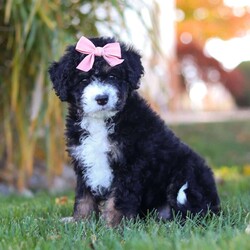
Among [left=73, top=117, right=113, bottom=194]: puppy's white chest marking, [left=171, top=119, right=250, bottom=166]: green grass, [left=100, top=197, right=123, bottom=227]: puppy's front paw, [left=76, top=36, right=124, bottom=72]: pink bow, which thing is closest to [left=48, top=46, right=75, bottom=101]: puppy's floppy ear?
[left=76, top=36, right=124, bottom=72]: pink bow

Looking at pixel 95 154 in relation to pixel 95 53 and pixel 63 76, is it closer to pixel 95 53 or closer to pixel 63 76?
pixel 63 76

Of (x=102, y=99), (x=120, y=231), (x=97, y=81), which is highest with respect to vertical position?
(x=97, y=81)

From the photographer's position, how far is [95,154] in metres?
4.27

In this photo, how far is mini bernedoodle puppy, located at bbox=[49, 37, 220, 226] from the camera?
413 cm

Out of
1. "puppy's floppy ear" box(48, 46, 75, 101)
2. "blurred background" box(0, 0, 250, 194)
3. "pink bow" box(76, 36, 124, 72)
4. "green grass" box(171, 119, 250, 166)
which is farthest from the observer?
"green grass" box(171, 119, 250, 166)

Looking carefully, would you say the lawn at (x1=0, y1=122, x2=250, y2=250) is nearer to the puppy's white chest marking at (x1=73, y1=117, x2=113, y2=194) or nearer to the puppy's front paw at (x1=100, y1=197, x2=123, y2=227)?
the puppy's front paw at (x1=100, y1=197, x2=123, y2=227)

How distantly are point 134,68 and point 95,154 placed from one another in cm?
67

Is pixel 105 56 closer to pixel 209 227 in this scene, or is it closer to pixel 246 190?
pixel 209 227

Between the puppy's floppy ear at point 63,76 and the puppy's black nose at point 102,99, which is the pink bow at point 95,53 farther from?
the puppy's black nose at point 102,99

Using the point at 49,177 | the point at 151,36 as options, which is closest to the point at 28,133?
the point at 49,177

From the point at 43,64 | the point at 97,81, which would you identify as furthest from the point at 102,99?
the point at 43,64

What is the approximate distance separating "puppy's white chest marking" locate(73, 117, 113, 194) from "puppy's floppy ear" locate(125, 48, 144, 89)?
14.3 inches

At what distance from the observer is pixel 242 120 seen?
43.3 feet

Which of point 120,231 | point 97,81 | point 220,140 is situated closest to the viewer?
point 120,231
